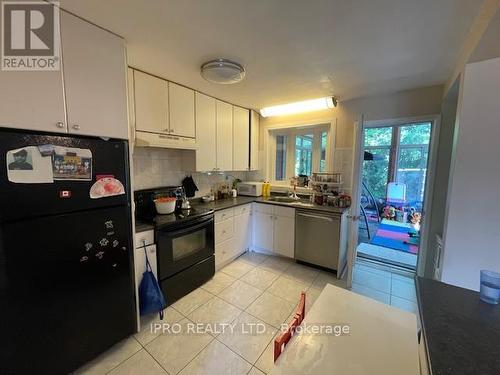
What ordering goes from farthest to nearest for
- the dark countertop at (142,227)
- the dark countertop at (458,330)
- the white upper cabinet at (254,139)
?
the white upper cabinet at (254,139)
the dark countertop at (142,227)
the dark countertop at (458,330)

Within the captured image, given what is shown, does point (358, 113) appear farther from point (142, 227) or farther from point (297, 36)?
point (142, 227)

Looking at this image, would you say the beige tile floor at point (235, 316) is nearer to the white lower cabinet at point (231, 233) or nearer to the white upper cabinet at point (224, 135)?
the white lower cabinet at point (231, 233)

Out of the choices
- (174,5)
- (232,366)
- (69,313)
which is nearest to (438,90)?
(174,5)

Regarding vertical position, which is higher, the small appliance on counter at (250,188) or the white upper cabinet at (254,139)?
the white upper cabinet at (254,139)

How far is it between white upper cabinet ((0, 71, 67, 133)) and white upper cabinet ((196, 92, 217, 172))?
1.43 meters

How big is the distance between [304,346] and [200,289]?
171cm

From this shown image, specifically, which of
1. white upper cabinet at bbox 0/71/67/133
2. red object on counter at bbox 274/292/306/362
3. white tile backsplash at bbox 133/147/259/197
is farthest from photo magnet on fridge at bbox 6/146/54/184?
red object on counter at bbox 274/292/306/362

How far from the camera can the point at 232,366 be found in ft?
4.77

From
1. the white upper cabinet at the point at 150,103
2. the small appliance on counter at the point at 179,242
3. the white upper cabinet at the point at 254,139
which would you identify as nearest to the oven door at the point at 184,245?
the small appliance on counter at the point at 179,242

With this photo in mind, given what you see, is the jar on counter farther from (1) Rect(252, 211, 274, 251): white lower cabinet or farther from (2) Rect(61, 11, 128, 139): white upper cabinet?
(2) Rect(61, 11, 128, 139): white upper cabinet

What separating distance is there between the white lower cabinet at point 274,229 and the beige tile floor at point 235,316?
0.21 meters

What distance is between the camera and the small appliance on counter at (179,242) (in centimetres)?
192

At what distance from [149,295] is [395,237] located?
4.50 m

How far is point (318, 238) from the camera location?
2662 mm
